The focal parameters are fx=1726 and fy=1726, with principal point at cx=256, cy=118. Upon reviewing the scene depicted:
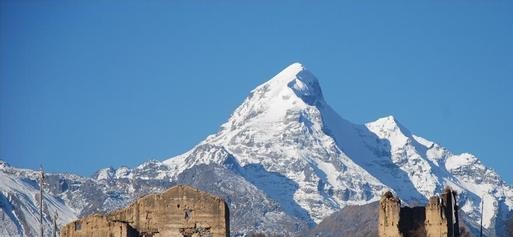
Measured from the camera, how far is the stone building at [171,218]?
398ft

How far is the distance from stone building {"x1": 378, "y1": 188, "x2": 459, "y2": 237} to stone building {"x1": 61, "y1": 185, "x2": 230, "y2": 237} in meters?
11.8

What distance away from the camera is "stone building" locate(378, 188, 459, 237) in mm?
124875

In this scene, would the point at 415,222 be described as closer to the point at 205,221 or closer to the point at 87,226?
the point at 205,221

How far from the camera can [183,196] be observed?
124 m

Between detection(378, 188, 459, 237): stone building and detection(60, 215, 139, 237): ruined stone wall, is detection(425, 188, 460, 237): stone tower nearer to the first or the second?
detection(378, 188, 459, 237): stone building

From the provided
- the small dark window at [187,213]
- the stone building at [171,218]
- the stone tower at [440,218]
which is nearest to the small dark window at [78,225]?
the stone building at [171,218]

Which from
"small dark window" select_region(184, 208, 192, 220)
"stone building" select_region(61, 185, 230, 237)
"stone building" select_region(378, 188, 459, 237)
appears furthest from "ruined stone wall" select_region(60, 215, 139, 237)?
"stone building" select_region(378, 188, 459, 237)

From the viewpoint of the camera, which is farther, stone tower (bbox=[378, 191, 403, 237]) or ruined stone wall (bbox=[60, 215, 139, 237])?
stone tower (bbox=[378, 191, 403, 237])

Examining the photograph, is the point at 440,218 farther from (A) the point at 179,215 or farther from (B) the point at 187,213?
(A) the point at 179,215

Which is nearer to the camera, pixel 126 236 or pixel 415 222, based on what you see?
pixel 126 236

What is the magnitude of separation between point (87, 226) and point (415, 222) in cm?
2429

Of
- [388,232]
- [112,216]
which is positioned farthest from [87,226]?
[388,232]

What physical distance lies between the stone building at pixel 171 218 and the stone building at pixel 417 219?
38.9 feet

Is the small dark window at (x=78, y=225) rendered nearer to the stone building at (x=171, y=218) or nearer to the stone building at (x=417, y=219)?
the stone building at (x=171, y=218)
